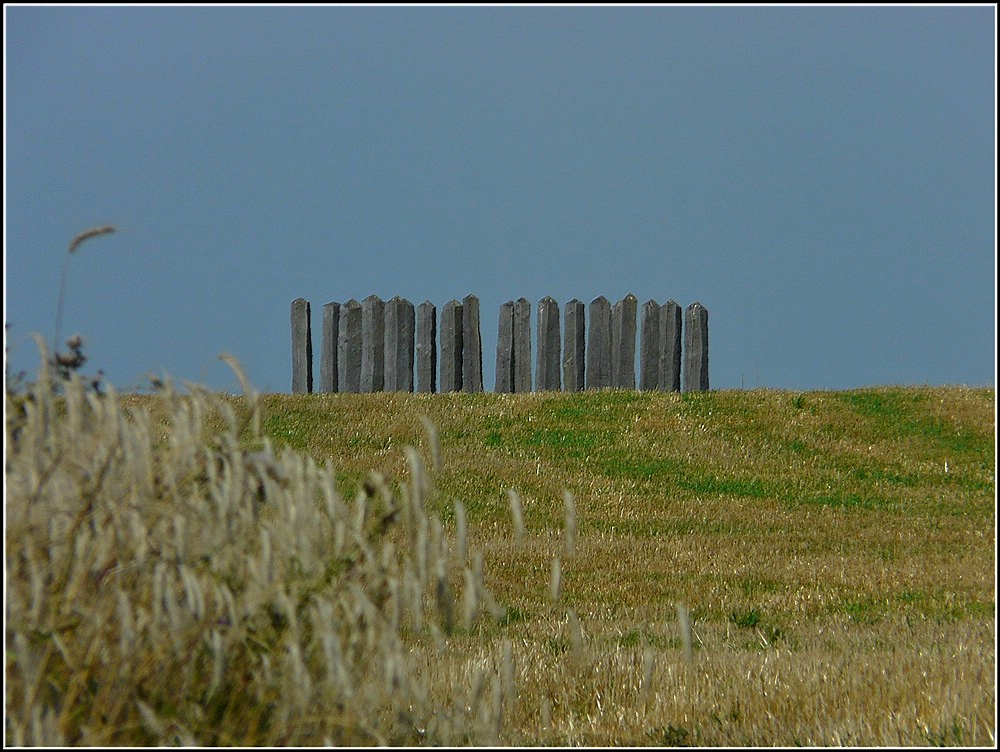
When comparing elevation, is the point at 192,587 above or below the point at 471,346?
below

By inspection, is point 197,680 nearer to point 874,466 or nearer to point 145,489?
point 145,489

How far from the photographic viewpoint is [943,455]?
16844 mm

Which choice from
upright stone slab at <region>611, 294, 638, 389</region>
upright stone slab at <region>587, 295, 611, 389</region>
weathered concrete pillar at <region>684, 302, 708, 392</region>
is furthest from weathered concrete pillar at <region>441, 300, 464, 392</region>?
weathered concrete pillar at <region>684, 302, 708, 392</region>

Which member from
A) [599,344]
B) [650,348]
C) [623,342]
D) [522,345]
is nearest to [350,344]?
[522,345]

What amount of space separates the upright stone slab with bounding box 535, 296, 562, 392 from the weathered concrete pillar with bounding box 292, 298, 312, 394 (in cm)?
510

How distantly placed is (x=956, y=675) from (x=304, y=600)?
12.6ft

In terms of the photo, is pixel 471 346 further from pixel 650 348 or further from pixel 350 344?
pixel 650 348

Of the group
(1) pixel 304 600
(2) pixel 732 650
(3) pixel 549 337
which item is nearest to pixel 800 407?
(3) pixel 549 337

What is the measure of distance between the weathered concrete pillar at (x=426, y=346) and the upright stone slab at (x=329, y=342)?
1947 millimetres

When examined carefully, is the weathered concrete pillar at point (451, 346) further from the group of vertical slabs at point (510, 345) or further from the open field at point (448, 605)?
the open field at point (448, 605)

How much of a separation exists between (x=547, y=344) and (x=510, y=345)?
0.83 m

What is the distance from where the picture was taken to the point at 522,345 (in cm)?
2414

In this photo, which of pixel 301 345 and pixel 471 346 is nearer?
pixel 471 346

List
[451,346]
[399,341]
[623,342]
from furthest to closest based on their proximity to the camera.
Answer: [399,341] → [623,342] → [451,346]
